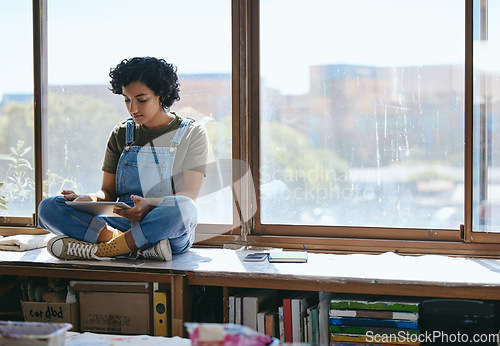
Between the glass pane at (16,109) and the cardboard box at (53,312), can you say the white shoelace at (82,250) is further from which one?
the glass pane at (16,109)

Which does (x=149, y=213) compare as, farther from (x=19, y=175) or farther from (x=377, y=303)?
(x=19, y=175)

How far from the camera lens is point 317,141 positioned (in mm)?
2713

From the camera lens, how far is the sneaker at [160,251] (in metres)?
2.41

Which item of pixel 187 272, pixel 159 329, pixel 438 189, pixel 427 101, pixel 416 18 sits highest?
pixel 416 18

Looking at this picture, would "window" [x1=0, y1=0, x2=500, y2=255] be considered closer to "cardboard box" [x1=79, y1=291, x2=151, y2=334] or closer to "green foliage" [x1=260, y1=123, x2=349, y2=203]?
"green foliage" [x1=260, y1=123, x2=349, y2=203]

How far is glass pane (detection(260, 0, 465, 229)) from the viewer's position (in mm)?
2562

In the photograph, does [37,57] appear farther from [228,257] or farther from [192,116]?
[228,257]

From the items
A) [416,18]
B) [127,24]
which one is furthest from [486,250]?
[127,24]

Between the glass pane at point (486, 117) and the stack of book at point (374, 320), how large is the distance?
24.8 inches

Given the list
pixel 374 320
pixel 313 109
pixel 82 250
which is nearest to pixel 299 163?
pixel 313 109

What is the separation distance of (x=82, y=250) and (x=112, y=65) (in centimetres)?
102

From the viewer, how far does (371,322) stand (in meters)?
2.12

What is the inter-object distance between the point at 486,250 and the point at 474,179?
0.31 m

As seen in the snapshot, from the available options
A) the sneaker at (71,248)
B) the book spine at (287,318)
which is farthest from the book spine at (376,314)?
the sneaker at (71,248)
